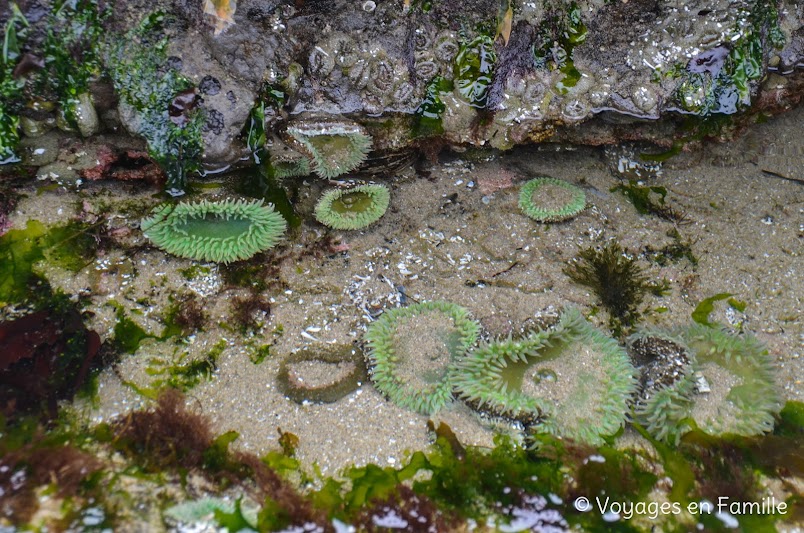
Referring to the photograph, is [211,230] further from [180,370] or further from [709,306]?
[709,306]

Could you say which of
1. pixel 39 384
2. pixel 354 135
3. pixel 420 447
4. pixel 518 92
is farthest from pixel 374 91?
pixel 39 384

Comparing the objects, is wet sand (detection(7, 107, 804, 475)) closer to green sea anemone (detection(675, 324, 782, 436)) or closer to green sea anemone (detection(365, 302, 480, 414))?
green sea anemone (detection(365, 302, 480, 414))

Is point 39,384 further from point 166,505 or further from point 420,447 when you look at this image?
point 420,447

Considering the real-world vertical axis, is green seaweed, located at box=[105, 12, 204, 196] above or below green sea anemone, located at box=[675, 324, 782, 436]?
above

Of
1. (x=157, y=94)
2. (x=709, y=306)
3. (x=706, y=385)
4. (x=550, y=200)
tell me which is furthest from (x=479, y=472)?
(x=157, y=94)

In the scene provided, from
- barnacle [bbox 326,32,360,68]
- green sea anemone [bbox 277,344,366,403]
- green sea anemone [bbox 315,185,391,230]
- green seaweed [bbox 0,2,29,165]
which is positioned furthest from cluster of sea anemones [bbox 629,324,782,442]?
green seaweed [bbox 0,2,29,165]
